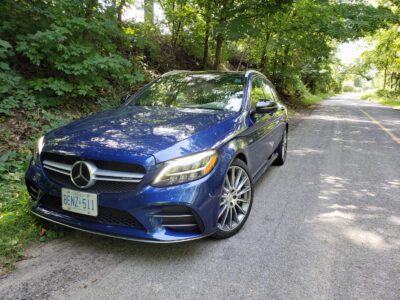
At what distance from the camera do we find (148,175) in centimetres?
211

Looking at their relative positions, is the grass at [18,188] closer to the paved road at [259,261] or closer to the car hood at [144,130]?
the paved road at [259,261]

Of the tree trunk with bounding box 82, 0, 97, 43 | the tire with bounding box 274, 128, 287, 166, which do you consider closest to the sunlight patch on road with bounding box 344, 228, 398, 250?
the tire with bounding box 274, 128, 287, 166

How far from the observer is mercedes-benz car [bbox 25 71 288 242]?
2.13 m

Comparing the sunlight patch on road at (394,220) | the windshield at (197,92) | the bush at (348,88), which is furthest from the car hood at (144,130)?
the bush at (348,88)

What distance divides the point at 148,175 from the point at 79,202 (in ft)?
2.03

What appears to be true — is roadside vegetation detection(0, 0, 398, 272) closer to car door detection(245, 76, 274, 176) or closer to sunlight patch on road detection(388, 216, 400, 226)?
car door detection(245, 76, 274, 176)

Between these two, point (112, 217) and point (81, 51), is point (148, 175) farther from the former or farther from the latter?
point (81, 51)

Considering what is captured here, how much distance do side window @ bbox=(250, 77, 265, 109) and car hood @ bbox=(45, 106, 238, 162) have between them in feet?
1.96

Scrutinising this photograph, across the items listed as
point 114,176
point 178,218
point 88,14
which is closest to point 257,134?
point 178,218

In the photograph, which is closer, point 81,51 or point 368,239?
point 368,239

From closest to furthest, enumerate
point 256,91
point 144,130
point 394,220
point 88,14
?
point 144,130, point 394,220, point 256,91, point 88,14

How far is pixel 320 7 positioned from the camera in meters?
11.4

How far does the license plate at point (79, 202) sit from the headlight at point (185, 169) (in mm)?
519

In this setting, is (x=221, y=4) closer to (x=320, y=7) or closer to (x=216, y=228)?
(x=320, y=7)
